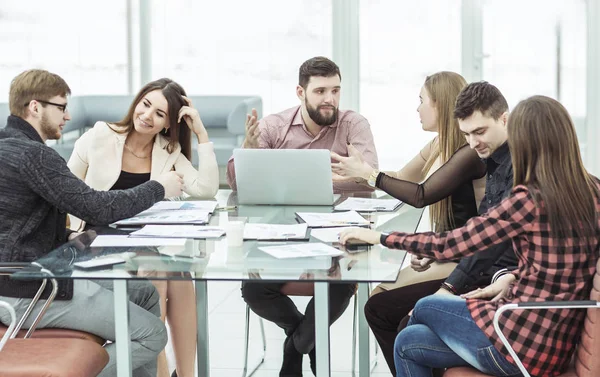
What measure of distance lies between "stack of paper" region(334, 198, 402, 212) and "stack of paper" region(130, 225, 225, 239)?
591mm

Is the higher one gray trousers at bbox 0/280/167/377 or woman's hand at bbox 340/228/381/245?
woman's hand at bbox 340/228/381/245

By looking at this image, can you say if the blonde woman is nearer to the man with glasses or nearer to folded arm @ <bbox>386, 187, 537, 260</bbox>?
folded arm @ <bbox>386, 187, 537, 260</bbox>

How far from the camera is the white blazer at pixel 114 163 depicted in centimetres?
344

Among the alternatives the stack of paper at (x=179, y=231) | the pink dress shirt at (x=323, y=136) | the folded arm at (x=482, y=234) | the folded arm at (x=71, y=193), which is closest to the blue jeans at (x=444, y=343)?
the folded arm at (x=482, y=234)

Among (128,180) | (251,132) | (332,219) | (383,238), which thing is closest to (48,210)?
(128,180)

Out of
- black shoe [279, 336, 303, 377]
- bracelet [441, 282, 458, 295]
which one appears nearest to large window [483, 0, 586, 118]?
black shoe [279, 336, 303, 377]

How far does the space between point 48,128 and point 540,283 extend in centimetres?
156

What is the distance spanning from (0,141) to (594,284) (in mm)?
1705

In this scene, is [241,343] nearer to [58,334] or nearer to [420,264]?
[420,264]

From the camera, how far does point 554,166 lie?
2162mm

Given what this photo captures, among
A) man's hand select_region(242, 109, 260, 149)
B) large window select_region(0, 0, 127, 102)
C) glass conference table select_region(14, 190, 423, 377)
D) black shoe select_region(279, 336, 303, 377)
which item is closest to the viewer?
glass conference table select_region(14, 190, 423, 377)

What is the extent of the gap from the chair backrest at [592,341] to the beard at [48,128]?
65.5 inches

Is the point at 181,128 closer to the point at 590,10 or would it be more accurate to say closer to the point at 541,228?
the point at 541,228

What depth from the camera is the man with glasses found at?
2.60m
